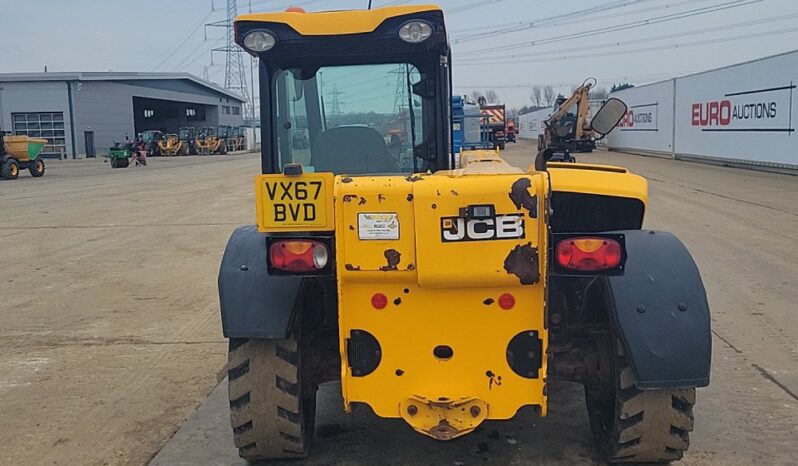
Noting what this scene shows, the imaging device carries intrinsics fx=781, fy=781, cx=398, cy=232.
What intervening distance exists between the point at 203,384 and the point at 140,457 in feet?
4.07

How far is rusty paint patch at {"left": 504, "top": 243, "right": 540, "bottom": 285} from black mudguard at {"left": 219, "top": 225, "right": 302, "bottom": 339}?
3.49 feet

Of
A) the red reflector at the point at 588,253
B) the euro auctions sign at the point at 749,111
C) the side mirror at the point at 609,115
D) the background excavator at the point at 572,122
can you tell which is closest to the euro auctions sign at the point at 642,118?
the background excavator at the point at 572,122

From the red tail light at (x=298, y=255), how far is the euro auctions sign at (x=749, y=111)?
22.0 m

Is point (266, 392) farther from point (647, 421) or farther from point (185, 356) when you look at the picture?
point (185, 356)

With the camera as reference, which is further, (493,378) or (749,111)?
(749,111)

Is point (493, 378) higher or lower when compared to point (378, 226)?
lower

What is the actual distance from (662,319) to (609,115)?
4.56 feet

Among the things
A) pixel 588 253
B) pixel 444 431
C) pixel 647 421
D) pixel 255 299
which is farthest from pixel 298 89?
pixel 647 421

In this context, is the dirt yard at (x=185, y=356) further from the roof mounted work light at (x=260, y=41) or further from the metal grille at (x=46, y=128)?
the metal grille at (x=46, y=128)

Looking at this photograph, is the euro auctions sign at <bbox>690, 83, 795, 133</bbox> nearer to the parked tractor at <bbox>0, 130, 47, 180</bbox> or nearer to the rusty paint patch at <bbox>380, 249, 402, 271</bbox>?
the rusty paint patch at <bbox>380, 249, 402, 271</bbox>

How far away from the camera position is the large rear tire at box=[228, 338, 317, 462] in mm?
3686

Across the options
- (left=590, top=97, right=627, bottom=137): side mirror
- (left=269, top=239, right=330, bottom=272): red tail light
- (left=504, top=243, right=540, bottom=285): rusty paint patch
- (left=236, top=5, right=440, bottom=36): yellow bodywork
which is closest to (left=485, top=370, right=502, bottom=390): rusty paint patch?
(left=504, top=243, right=540, bottom=285): rusty paint patch

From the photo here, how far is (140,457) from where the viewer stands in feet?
14.0

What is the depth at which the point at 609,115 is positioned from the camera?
4.35 meters
